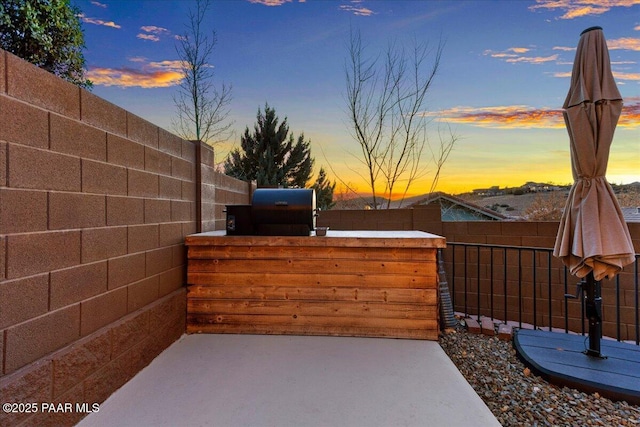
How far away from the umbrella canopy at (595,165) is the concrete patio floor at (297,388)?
139 centimetres

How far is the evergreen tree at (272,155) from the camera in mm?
13242

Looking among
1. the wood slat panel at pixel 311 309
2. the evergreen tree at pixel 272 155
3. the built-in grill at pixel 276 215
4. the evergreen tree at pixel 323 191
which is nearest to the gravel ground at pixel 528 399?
the wood slat panel at pixel 311 309

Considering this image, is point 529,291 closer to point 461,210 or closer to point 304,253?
point 304,253

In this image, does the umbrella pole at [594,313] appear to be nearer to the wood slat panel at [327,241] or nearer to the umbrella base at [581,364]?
the umbrella base at [581,364]

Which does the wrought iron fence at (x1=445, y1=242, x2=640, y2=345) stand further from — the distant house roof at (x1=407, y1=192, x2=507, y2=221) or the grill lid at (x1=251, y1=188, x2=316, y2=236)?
the distant house roof at (x1=407, y1=192, x2=507, y2=221)

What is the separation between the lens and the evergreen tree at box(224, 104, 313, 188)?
43.4ft

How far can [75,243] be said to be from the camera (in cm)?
158

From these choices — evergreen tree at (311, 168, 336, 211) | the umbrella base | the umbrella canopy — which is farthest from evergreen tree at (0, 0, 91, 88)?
evergreen tree at (311, 168, 336, 211)

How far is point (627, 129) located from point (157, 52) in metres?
8.79

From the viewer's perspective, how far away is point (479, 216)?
26.2 feet

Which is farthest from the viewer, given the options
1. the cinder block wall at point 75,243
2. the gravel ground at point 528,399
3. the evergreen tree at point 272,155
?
the evergreen tree at point 272,155

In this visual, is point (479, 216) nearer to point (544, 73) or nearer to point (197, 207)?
point (544, 73)

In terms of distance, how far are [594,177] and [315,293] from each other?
2.41 meters


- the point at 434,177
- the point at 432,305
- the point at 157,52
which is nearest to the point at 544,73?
the point at 434,177
